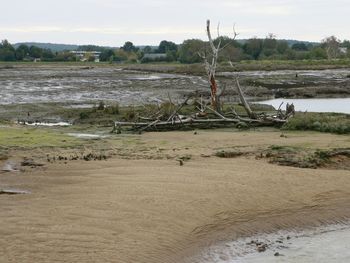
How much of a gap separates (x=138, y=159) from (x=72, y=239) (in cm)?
515

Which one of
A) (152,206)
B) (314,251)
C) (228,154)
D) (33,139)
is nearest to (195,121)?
(228,154)

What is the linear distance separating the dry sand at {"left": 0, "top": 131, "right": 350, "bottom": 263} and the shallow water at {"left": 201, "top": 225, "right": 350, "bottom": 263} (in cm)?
21

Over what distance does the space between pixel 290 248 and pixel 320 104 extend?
2227 cm

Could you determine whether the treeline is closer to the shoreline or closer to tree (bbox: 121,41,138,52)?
tree (bbox: 121,41,138,52)

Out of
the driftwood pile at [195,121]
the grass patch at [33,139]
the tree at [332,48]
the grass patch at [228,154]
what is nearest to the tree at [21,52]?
the tree at [332,48]

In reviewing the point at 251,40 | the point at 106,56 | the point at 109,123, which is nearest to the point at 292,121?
the point at 109,123

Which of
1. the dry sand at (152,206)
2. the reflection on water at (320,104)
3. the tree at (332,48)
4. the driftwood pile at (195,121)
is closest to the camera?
the dry sand at (152,206)

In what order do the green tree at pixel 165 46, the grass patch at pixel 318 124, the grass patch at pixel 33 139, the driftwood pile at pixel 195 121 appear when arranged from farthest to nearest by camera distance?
1. the green tree at pixel 165 46
2. the driftwood pile at pixel 195 121
3. the grass patch at pixel 318 124
4. the grass patch at pixel 33 139

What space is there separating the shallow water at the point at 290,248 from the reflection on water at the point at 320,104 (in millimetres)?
17441

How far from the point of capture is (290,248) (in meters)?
7.87

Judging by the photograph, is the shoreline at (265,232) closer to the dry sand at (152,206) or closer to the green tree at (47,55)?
the dry sand at (152,206)

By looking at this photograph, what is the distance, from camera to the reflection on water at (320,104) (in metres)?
26.2

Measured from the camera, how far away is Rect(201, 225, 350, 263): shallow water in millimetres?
7422

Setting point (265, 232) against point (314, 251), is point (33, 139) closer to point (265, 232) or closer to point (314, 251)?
point (265, 232)
